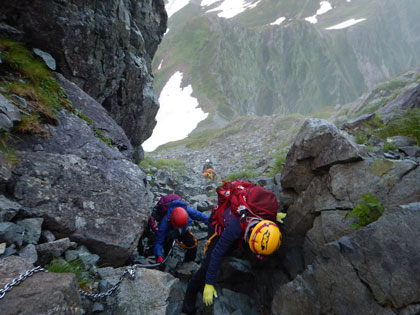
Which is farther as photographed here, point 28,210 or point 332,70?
point 332,70

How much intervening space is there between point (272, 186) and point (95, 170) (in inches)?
189

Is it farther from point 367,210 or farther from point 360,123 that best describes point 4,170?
point 360,123

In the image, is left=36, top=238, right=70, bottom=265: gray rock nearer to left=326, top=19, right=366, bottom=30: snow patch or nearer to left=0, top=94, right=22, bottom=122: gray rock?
left=0, top=94, right=22, bottom=122: gray rock

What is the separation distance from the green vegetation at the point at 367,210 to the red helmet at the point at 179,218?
3.48 meters

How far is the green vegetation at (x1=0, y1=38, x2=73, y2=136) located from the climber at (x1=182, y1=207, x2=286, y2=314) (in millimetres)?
4021

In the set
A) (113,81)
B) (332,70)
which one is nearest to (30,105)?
(113,81)

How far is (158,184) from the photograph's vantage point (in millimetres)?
12039

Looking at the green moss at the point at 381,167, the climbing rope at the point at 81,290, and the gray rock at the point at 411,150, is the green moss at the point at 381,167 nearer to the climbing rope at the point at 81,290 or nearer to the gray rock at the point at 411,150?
the gray rock at the point at 411,150

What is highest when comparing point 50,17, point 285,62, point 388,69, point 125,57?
point 50,17

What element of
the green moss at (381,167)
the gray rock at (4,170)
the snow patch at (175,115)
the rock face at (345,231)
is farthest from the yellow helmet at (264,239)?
the snow patch at (175,115)

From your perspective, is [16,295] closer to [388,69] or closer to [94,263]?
[94,263]

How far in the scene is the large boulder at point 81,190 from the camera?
400 cm

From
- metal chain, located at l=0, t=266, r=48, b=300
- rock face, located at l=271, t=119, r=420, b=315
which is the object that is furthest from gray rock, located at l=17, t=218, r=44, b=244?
rock face, located at l=271, t=119, r=420, b=315

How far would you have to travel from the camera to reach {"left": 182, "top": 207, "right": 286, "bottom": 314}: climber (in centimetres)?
420
